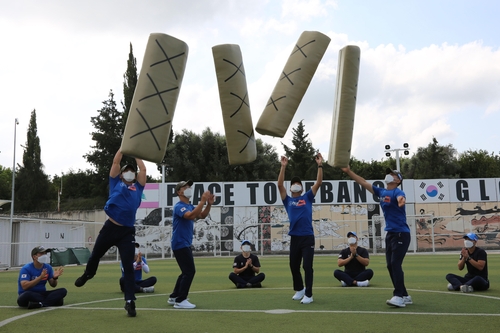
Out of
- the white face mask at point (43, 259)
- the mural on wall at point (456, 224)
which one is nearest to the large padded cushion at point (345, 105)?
the white face mask at point (43, 259)

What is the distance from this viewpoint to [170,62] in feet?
20.2

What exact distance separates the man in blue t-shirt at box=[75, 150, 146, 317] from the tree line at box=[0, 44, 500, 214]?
43.5 m

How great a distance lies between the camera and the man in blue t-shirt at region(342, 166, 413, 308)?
26.7 ft

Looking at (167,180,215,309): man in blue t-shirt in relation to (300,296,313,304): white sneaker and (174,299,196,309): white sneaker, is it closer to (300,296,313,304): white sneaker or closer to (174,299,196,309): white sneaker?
(174,299,196,309): white sneaker

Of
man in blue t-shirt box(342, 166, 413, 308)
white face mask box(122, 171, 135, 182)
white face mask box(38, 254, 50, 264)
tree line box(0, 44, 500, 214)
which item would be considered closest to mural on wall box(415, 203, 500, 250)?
tree line box(0, 44, 500, 214)

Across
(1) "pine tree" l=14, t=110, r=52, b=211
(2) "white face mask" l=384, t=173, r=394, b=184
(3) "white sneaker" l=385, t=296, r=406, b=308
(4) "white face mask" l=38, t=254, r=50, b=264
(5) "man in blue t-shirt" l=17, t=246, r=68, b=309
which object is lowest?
(3) "white sneaker" l=385, t=296, r=406, b=308

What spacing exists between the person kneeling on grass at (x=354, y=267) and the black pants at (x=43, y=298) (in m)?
6.20

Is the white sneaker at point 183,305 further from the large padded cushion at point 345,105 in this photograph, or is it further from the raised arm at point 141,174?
the large padded cushion at point 345,105

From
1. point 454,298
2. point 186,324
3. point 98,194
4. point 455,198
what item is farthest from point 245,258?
point 98,194

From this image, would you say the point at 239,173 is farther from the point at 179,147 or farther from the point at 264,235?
the point at 264,235

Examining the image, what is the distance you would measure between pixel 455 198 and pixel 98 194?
43.5 m

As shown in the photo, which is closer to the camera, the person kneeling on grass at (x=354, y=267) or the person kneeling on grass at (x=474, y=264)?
the person kneeling on grass at (x=474, y=264)

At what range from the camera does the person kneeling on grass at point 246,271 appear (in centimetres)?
1252

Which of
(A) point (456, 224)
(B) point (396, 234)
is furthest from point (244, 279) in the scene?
(A) point (456, 224)
